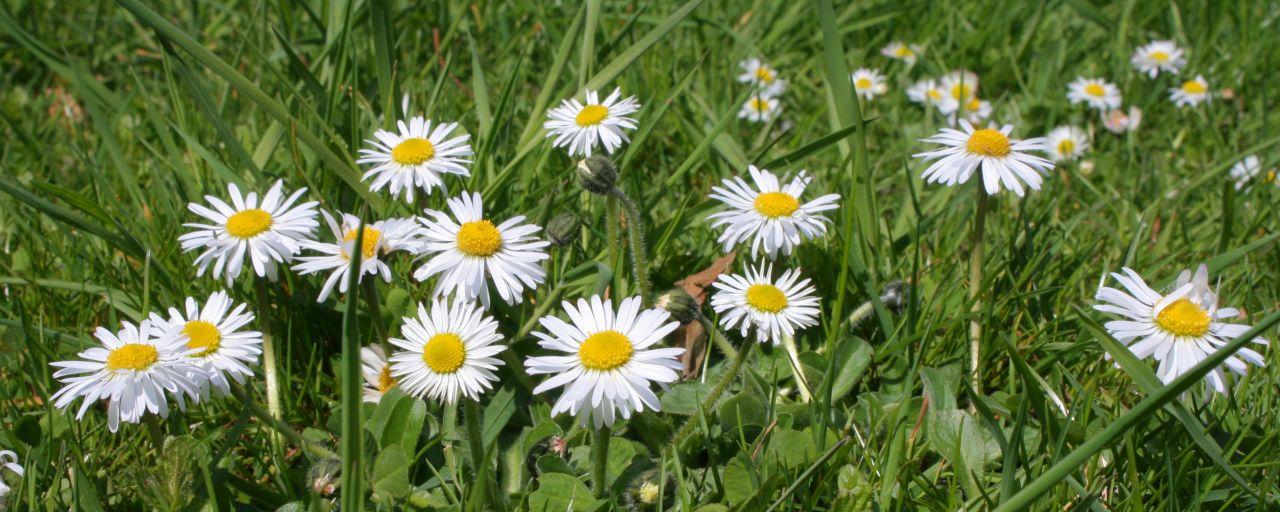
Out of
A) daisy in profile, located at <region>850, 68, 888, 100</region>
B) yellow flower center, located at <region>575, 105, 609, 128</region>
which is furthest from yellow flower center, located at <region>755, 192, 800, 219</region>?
daisy in profile, located at <region>850, 68, 888, 100</region>

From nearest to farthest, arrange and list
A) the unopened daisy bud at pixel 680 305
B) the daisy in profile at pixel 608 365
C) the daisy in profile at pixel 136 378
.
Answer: the daisy in profile at pixel 608 365, the daisy in profile at pixel 136 378, the unopened daisy bud at pixel 680 305

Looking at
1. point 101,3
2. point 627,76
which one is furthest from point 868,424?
point 101,3

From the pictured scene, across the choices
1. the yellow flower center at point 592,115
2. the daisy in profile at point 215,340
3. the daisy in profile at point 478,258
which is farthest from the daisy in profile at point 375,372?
the yellow flower center at point 592,115

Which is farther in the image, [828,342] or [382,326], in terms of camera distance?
[828,342]

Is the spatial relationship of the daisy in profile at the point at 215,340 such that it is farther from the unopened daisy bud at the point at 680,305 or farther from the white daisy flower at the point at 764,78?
the white daisy flower at the point at 764,78

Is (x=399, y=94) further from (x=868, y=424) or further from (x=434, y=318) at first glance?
(x=868, y=424)

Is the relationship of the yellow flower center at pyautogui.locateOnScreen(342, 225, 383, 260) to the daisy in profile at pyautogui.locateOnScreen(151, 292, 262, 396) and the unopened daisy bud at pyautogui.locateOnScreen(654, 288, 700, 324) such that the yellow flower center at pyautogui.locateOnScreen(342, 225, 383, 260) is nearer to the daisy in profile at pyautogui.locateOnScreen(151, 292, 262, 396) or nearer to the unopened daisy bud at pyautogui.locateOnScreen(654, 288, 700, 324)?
the daisy in profile at pyautogui.locateOnScreen(151, 292, 262, 396)

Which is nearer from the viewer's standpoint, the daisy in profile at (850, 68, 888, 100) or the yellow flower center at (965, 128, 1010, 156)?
the yellow flower center at (965, 128, 1010, 156)
